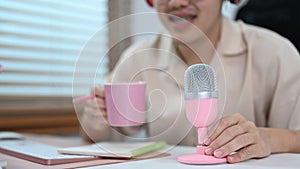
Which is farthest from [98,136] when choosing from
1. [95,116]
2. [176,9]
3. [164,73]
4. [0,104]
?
[0,104]

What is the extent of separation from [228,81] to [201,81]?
340mm

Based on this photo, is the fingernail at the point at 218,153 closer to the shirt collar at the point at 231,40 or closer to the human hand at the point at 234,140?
the human hand at the point at 234,140

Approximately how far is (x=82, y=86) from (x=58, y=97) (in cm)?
107

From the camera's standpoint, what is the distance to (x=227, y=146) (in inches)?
29.5

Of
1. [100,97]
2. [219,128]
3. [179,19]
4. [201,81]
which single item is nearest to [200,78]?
[201,81]

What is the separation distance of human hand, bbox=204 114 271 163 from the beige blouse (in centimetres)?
3

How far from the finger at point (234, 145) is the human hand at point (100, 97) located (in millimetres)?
321

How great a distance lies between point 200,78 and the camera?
28.1 inches

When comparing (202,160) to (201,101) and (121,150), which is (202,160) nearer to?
(201,101)

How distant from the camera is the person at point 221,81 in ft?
2.59

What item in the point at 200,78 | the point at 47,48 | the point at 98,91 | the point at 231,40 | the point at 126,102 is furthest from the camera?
the point at 47,48

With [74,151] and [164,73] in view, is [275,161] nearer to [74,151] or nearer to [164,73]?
[164,73]

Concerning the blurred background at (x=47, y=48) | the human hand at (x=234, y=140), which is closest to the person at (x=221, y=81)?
the human hand at (x=234, y=140)

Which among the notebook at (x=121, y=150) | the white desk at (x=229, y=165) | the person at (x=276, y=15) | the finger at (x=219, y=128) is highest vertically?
the person at (x=276, y=15)
